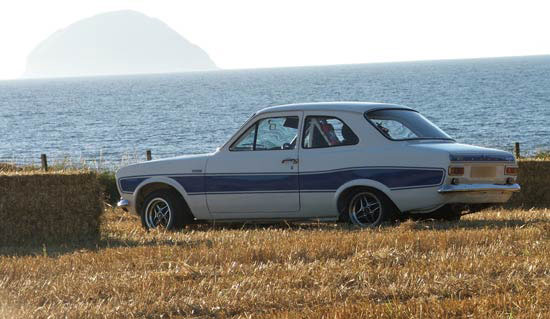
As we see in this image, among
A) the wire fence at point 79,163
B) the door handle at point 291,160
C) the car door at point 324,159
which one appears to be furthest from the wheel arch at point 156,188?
the wire fence at point 79,163

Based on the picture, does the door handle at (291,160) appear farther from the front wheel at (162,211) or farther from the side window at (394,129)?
the front wheel at (162,211)

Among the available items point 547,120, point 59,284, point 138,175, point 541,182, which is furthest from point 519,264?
point 547,120

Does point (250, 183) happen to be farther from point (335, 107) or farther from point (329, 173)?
point (335, 107)

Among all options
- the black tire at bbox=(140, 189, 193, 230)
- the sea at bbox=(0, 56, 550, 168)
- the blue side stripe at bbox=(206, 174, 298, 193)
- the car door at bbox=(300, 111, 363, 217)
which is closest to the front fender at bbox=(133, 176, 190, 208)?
the black tire at bbox=(140, 189, 193, 230)

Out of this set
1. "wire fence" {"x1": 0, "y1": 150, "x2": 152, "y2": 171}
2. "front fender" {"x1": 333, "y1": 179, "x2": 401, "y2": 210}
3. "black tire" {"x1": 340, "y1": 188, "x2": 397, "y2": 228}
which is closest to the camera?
"front fender" {"x1": 333, "y1": 179, "x2": 401, "y2": 210}

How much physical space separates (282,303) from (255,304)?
187 mm

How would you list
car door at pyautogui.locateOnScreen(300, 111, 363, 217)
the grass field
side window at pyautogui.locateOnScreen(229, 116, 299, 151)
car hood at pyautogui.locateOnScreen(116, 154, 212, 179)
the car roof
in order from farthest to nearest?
1. car hood at pyautogui.locateOnScreen(116, 154, 212, 179)
2. side window at pyautogui.locateOnScreen(229, 116, 299, 151)
3. the car roof
4. car door at pyautogui.locateOnScreen(300, 111, 363, 217)
5. the grass field

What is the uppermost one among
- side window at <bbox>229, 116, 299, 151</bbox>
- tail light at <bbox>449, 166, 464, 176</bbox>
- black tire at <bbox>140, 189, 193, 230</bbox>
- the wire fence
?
side window at <bbox>229, 116, 299, 151</bbox>

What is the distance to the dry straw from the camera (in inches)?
491

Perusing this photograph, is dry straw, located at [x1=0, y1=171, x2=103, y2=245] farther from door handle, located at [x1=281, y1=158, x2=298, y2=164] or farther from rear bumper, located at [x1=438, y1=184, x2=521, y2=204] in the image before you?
rear bumper, located at [x1=438, y1=184, x2=521, y2=204]

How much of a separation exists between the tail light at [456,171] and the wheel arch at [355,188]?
735 mm

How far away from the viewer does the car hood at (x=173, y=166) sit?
42.3 ft

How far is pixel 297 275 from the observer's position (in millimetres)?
8195

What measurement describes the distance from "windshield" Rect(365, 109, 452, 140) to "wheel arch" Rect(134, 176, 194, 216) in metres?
2.48
